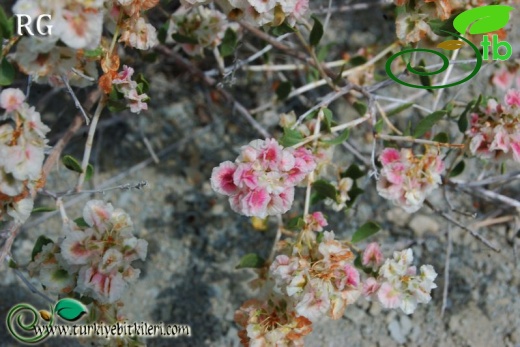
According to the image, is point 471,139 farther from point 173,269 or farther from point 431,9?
point 173,269

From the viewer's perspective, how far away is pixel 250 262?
1824 millimetres

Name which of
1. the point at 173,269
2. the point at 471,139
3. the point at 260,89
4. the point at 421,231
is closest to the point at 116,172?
the point at 173,269

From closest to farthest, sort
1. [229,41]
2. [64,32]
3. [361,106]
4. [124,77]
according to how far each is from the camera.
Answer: [64,32]
[124,77]
[361,106]
[229,41]

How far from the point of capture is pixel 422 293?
1.66 meters

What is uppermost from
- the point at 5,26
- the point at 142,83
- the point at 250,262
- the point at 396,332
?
the point at 5,26

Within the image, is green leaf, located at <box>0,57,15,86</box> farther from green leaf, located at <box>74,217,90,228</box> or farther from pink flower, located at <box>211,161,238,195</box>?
pink flower, located at <box>211,161,238,195</box>

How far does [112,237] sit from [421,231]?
1094mm

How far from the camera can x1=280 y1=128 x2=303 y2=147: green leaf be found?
1.66 meters

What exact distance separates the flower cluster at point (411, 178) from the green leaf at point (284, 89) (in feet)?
1.83

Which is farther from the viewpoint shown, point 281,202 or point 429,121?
point 429,121

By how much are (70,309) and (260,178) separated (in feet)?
2.06

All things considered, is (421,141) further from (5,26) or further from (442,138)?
(5,26)

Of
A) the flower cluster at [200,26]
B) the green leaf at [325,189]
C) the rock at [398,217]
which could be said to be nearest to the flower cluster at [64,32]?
the flower cluster at [200,26]

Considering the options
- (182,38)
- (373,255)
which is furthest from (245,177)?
(182,38)
